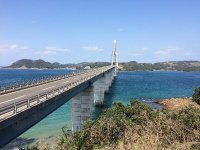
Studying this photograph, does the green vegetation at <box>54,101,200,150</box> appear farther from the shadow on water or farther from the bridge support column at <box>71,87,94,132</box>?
the bridge support column at <box>71,87,94,132</box>

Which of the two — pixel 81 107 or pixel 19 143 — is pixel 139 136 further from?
pixel 81 107

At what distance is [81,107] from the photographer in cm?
5659

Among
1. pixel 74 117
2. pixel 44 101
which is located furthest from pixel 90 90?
pixel 44 101

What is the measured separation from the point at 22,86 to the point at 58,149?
30374 millimetres

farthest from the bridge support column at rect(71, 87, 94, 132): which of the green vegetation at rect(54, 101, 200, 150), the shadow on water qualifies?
the green vegetation at rect(54, 101, 200, 150)

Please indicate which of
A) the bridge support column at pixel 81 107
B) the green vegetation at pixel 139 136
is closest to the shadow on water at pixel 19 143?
the bridge support column at pixel 81 107

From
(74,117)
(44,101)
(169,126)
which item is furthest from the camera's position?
(74,117)

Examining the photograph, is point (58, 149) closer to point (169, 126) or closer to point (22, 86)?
point (169, 126)

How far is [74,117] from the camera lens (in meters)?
54.9

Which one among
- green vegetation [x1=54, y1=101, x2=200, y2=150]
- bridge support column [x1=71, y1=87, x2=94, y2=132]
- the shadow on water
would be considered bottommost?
the shadow on water

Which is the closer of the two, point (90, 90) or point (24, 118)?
point (24, 118)

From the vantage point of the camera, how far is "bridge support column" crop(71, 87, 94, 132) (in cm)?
5461

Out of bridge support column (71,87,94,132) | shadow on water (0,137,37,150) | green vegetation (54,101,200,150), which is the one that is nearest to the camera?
green vegetation (54,101,200,150)

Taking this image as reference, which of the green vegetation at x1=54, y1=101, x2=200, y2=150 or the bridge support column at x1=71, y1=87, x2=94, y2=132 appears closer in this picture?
the green vegetation at x1=54, y1=101, x2=200, y2=150
